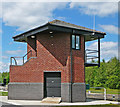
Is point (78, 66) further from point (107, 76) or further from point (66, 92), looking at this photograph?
point (107, 76)

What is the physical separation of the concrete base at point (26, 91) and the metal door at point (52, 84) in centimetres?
60

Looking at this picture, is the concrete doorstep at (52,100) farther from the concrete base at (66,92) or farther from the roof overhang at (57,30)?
the roof overhang at (57,30)

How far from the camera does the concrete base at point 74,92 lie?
840 inches

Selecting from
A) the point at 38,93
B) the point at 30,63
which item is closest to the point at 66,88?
the point at 38,93

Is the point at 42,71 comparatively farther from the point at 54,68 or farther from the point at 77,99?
the point at 77,99

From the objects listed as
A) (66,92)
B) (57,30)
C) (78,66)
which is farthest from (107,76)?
(57,30)

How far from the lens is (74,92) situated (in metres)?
21.6

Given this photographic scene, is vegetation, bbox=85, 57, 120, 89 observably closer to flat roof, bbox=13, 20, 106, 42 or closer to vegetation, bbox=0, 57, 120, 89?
vegetation, bbox=0, 57, 120, 89

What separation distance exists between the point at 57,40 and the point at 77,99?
238 inches

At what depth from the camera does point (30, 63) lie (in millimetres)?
23062

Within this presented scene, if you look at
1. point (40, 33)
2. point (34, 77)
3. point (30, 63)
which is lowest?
point (34, 77)

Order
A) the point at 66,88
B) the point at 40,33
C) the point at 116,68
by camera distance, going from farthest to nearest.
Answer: the point at 116,68, the point at 40,33, the point at 66,88

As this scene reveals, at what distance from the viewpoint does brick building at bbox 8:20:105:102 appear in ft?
71.0

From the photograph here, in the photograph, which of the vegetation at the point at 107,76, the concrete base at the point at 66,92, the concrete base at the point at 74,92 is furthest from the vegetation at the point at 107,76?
the concrete base at the point at 66,92
